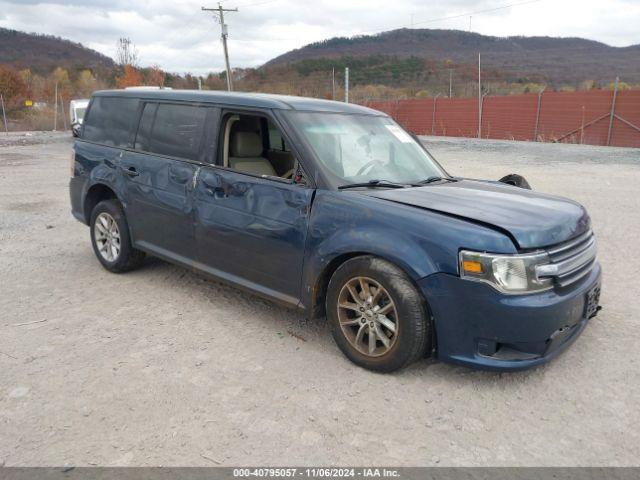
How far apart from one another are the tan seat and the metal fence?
21849 mm

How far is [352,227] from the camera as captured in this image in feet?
10.7

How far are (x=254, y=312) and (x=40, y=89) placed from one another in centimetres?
7358

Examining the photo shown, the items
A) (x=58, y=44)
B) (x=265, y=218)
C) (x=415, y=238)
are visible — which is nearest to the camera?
(x=415, y=238)

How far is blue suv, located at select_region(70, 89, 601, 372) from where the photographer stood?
291cm

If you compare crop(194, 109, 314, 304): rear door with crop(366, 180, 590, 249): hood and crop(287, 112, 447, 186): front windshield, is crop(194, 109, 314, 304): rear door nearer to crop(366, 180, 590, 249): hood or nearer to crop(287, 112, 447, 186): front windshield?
crop(287, 112, 447, 186): front windshield

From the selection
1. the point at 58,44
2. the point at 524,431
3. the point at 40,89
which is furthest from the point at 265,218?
the point at 58,44

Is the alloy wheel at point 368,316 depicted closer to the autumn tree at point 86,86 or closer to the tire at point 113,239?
the tire at point 113,239

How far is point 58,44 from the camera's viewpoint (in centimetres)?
13275

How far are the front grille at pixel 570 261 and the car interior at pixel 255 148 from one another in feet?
6.52

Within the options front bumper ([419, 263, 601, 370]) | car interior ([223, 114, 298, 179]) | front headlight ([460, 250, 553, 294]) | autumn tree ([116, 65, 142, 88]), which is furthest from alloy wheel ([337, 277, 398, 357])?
autumn tree ([116, 65, 142, 88])

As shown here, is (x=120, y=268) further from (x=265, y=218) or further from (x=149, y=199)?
(x=265, y=218)

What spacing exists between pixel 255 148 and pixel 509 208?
2.17 meters

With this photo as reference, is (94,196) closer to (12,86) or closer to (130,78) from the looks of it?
(130,78)

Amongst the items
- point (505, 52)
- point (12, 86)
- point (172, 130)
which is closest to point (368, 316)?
point (172, 130)
